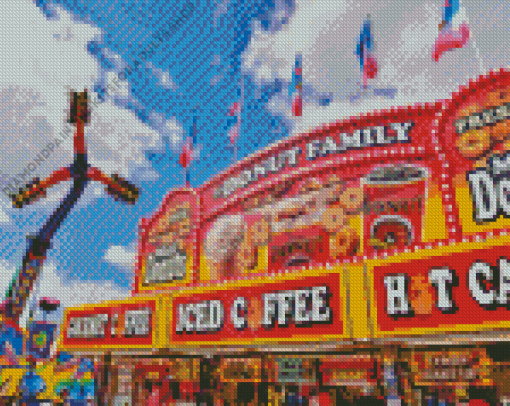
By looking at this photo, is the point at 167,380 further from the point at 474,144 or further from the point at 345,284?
the point at 474,144

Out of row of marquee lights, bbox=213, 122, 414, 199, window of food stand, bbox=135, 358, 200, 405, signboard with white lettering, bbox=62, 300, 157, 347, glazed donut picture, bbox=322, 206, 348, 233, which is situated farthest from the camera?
glazed donut picture, bbox=322, 206, 348, 233

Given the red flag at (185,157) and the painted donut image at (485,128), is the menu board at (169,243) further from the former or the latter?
the painted donut image at (485,128)

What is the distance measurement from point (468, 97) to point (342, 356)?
517 centimetres

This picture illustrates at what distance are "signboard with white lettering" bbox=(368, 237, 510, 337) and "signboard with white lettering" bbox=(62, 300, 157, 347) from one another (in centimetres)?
471

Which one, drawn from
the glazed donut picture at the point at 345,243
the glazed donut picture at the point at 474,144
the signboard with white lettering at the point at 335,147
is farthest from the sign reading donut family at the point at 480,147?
the glazed donut picture at the point at 345,243

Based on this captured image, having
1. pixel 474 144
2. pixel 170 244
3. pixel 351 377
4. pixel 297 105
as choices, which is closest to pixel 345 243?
pixel 474 144

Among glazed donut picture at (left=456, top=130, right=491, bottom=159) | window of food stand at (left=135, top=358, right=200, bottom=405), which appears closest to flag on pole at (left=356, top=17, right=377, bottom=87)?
glazed donut picture at (left=456, top=130, right=491, bottom=159)

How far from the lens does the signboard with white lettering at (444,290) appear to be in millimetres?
4352

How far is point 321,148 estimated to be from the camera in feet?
32.4

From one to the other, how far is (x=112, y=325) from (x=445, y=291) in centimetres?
689

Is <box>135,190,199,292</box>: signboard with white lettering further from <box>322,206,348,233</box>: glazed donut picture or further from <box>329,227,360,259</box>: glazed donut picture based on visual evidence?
<box>329,227,360,259</box>: glazed donut picture

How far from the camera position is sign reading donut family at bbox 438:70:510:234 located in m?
6.63

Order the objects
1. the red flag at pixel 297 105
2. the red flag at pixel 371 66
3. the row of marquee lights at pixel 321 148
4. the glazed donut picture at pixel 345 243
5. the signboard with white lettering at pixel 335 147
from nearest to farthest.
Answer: the signboard with white lettering at pixel 335 147 < the row of marquee lights at pixel 321 148 < the glazed donut picture at pixel 345 243 < the red flag at pixel 371 66 < the red flag at pixel 297 105

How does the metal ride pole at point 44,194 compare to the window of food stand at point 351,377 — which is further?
the metal ride pole at point 44,194
